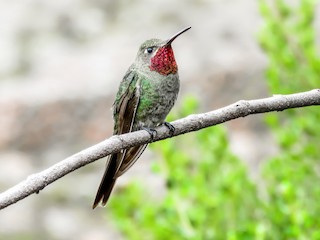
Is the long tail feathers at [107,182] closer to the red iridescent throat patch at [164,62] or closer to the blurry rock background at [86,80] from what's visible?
the red iridescent throat patch at [164,62]

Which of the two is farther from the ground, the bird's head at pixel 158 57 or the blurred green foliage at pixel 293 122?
the bird's head at pixel 158 57

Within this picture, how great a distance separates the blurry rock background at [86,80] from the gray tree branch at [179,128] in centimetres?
326

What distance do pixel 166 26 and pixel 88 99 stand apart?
0.82 metres

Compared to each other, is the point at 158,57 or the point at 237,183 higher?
the point at 158,57

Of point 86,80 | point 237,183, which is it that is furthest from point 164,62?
point 86,80

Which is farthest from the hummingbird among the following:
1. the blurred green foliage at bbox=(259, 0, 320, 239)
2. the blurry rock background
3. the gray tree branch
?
the blurry rock background

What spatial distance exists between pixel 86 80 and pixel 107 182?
3.58 m

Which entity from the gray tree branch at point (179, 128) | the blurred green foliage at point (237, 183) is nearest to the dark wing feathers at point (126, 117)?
the blurred green foliage at point (237, 183)

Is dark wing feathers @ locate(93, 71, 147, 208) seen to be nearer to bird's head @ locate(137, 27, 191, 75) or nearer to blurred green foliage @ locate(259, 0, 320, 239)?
bird's head @ locate(137, 27, 191, 75)

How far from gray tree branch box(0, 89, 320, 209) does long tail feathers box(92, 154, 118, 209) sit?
321 mm

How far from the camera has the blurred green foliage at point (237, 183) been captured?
303 cm

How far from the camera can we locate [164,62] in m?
2.83

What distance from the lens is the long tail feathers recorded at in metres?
2.30

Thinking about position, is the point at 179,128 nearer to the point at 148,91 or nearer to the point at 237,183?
the point at 148,91
